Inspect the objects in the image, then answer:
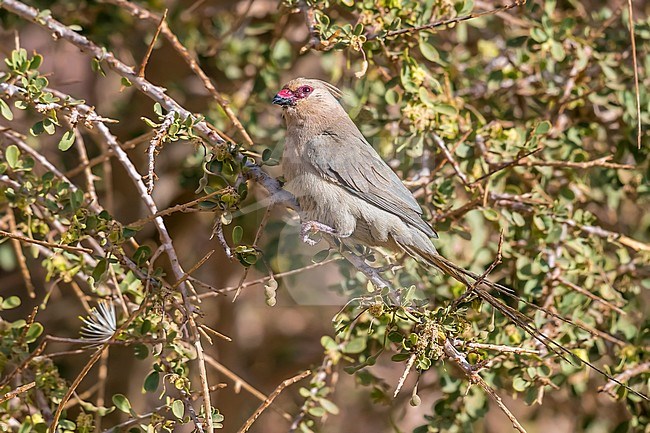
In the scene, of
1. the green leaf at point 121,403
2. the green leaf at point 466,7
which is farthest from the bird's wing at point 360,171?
the green leaf at point 121,403

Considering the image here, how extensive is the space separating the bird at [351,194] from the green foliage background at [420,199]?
11 centimetres

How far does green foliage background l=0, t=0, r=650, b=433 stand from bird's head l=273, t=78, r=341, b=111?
0.49 ft

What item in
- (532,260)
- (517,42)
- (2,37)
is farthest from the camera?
(2,37)

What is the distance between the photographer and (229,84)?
11.8ft

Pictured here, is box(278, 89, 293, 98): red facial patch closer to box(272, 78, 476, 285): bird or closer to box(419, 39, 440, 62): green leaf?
box(272, 78, 476, 285): bird

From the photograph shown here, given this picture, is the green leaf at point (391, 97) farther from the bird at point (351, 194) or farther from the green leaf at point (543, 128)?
the green leaf at point (543, 128)

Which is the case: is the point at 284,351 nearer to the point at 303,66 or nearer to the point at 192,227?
the point at 192,227

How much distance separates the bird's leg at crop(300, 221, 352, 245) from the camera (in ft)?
7.40

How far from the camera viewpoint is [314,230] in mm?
2285

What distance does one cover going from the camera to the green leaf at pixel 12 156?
2.02m

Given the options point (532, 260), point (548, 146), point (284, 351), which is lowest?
point (284, 351)

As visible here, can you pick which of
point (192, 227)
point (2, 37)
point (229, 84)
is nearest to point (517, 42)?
point (229, 84)

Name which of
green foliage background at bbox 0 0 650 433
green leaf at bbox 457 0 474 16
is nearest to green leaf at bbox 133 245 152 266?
green foliage background at bbox 0 0 650 433

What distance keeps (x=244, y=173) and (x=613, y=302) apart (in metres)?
1.24
